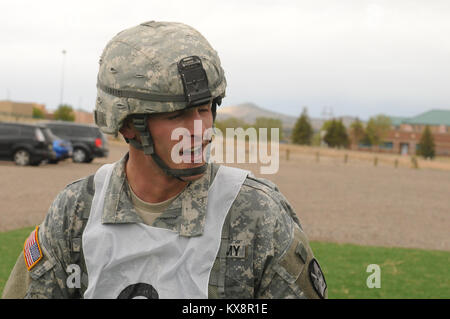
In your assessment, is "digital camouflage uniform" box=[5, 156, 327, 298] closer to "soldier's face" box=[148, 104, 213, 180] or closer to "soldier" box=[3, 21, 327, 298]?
"soldier" box=[3, 21, 327, 298]

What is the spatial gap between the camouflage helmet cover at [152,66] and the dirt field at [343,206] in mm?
7818

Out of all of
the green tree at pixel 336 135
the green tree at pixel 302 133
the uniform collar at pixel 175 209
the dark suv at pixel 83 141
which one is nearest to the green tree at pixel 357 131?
the green tree at pixel 336 135

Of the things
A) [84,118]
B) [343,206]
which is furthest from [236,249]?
[84,118]

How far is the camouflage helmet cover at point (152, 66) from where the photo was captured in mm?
2125

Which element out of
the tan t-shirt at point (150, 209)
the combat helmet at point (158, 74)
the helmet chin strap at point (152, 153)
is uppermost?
the combat helmet at point (158, 74)

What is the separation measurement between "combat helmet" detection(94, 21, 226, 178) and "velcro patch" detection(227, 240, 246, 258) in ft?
0.95

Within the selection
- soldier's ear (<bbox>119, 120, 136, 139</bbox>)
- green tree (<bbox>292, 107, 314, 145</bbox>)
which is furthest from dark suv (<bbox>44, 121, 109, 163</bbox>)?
green tree (<bbox>292, 107, 314, 145</bbox>)

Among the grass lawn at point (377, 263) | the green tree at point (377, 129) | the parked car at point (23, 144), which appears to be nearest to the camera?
the grass lawn at point (377, 263)

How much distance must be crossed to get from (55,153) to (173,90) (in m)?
20.1

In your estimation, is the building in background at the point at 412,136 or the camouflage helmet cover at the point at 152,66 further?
the building in background at the point at 412,136

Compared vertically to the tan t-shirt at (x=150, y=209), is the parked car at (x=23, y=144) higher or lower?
lower

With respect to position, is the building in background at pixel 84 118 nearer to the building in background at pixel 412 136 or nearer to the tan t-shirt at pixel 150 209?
the building in background at pixel 412 136

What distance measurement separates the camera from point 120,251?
2121 mm
